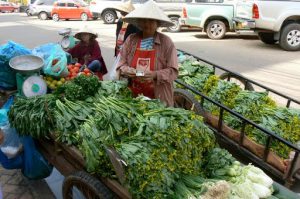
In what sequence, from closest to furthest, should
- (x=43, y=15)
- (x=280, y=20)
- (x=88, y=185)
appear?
(x=88, y=185) < (x=280, y=20) < (x=43, y=15)

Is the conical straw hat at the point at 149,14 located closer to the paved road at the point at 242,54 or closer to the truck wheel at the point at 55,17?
the paved road at the point at 242,54

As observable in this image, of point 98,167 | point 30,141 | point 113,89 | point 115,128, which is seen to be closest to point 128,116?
point 115,128

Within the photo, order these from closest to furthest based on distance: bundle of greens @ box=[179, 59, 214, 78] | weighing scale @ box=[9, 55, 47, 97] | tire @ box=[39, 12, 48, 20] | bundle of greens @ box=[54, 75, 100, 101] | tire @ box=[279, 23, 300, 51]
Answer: bundle of greens @ box=[54, 75, 100, 101] < weighing scale @ box=[9, 55, 47, 97] < bundle of greens @ box=[179, 59, 214, 78] < tire @ box=[279, 23, 300, 51] < tire @ box=[39, 12, 48, 20]

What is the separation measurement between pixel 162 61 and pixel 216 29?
1086 cm

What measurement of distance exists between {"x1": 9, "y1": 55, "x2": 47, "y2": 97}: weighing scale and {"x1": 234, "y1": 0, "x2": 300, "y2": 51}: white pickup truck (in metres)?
8.88

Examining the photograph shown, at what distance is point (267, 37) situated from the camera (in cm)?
1238

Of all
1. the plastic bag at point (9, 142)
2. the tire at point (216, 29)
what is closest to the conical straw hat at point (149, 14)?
the plastic bag at point (9, 142)

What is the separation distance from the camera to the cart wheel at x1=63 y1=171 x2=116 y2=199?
2.63 meters

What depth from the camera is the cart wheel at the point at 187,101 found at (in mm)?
4395

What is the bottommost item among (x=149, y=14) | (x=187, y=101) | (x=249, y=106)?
(x=187, y=101)

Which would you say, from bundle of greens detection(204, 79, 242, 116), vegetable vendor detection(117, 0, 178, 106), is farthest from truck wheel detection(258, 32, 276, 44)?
vegetable vendor detection(117, 0, 178, 106)

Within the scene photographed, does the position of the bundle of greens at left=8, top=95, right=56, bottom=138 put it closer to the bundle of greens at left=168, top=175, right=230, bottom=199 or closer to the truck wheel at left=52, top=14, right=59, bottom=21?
the bundle of greens at left=168, top=175, right=230, bottom=199

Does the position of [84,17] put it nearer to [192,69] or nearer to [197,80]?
[192,69]

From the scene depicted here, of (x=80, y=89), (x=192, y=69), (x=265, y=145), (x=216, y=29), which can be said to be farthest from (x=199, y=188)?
(x=216, y=29)
